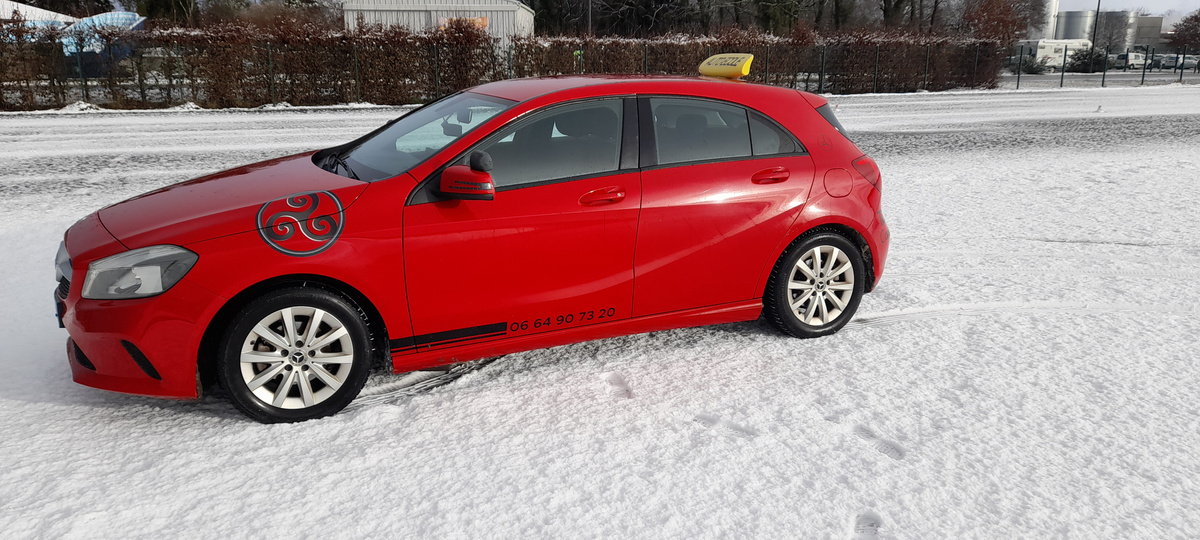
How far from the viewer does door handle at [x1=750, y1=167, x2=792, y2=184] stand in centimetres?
445

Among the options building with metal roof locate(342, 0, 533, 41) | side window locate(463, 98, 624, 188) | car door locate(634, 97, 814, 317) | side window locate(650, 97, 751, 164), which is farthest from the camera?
building with metal roof locate(342, 0, 533, 41)

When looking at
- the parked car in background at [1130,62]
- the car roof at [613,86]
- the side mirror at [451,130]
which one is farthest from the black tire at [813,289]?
the parked car in background at [1130,62]

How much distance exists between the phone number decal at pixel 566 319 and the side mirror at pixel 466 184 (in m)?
0.66

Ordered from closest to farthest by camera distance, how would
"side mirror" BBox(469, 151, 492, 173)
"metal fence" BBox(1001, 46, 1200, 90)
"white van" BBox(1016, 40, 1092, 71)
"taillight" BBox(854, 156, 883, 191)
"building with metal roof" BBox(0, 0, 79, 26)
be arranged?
"side mirror" BBox(469, 151, 492, 173)
"taillight" BBox(854, 156, 883, 191)
"building with metal roof" BBox(0, 0, 79, 26)
"metal fence" BBox(1001, 46, 1200, 90)
"white van" BBox(1016, 40, 1092, 71)

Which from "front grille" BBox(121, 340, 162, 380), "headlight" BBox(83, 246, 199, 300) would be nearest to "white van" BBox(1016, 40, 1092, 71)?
"headlight" BBox(83, 246, 199, 300)

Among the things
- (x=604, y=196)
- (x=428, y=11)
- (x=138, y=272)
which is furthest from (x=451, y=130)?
(x=428, y=11)

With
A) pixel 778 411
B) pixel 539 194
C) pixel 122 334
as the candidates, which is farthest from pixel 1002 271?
pixel 122 334

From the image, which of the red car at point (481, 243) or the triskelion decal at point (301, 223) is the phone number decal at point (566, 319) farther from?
the triskelion decal at point (301, 223)

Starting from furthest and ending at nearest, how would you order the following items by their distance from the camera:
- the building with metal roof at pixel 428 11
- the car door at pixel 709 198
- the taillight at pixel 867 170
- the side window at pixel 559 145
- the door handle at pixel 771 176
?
the building with metal roof at pixel 428 11 < the taillight at pixel 867 170 < the door handle at pixel 771 176 < the car door at pixel 709 198 < the side window at pixel 559 145

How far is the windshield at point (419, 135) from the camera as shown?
399 centimetres

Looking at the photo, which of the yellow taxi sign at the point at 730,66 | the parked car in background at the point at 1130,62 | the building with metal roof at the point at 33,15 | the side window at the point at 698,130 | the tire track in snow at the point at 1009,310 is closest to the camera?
the side window at the point at 698,130

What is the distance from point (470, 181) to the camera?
366 centimetres

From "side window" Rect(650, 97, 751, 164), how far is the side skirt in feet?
2.73

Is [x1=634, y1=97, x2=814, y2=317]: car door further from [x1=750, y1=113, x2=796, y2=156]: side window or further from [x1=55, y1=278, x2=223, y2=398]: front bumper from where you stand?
[x1=55, y1=278, x2=223, y2=398]: front bumper
